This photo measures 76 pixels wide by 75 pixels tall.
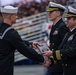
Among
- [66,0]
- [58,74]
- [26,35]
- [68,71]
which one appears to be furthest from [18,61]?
[68,71]

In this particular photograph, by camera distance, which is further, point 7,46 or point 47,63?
point 47,63

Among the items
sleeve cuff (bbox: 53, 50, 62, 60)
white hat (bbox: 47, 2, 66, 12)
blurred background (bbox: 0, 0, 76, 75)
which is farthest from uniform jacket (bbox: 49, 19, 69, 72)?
blurred background (bbox: 0, 0, 76, 75)

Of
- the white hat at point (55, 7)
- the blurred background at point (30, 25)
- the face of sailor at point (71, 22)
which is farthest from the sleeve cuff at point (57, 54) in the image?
the blurred background at point (30, 25)

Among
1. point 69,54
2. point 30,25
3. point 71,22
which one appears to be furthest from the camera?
point 30,25

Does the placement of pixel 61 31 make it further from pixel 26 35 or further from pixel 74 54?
pixel 26 35

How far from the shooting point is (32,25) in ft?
57.4

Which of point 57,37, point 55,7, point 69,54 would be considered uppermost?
point 69,54

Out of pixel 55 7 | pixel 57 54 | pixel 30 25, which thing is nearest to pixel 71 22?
pixel 57 54

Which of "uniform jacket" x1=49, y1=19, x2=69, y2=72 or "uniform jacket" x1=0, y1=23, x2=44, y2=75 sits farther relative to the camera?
"uniform jacket" x1=49, y1=19, x2=69, y2=72

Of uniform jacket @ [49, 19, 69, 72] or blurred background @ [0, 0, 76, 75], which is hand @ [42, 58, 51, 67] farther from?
blurred background @ [0, 0, 76, 75]

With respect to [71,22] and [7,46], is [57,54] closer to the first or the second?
[71,22]

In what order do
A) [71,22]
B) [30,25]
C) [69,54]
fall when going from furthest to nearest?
[30,25]
[71,22]
[69,54]

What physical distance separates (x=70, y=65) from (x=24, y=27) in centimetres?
979

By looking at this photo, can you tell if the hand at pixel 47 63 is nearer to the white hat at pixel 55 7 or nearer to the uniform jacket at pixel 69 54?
the uniform jacket at pixel 69 54
